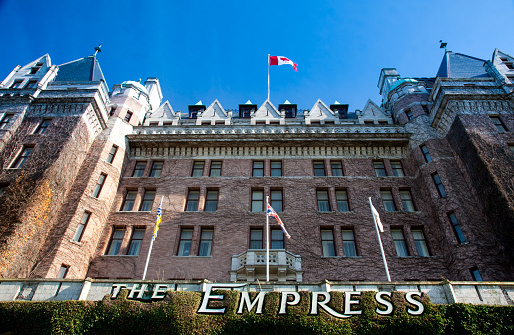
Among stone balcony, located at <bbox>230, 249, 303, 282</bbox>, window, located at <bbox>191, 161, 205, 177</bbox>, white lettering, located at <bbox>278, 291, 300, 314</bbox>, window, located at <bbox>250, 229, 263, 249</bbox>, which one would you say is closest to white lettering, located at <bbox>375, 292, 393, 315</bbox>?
white lettering, located at <bbox>278, 291, 300, 314</bbox>

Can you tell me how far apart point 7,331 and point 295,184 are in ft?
74.8

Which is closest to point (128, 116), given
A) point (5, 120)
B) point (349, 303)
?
point (5, 120)

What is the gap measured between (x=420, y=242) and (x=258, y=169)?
15.2m

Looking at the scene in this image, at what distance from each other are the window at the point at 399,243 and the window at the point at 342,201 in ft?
13.7

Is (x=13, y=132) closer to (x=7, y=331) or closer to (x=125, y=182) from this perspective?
(x=125, y=182)

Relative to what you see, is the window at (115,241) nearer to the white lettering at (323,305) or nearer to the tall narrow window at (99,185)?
the tall narrow window at (99,185)

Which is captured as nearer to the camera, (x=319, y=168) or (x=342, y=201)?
(x=342, y=201)

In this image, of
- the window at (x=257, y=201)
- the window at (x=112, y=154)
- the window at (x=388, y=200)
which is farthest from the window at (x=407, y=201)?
the window at (x=112, y=154)

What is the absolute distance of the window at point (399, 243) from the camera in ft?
97.8

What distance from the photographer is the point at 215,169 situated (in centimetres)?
3656

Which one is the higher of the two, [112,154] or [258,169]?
[112,154]

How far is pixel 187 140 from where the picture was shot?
123 ft

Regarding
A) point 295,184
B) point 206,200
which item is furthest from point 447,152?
point 206,200

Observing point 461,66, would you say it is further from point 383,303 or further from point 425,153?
point 383,303
